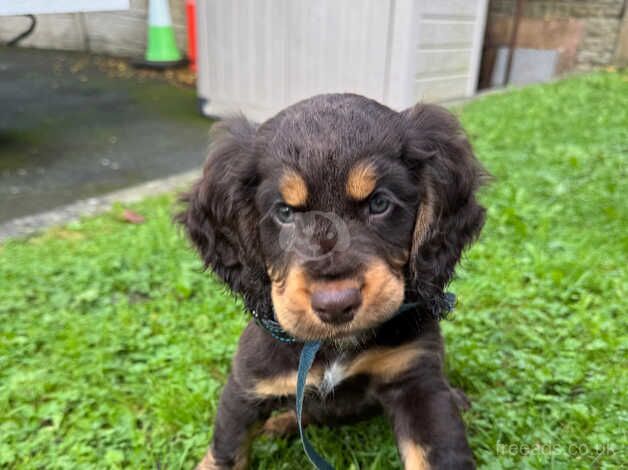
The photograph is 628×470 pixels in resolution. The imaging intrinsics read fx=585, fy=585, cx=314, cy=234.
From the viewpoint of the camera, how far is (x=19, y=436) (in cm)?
213

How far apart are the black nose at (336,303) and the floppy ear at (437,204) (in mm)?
360

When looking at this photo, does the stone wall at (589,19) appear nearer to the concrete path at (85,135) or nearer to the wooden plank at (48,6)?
the concrete path at (85,135)

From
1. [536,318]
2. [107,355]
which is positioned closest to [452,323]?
[536,318]

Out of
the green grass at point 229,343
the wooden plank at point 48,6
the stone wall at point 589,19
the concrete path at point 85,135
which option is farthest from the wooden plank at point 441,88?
the wooden plank at point 48,6

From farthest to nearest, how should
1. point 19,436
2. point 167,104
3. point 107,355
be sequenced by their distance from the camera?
point 167,104 → point 107,355 → point 19,436

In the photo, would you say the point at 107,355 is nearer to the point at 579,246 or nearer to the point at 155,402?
the point at 155,402

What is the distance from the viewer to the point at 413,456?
63.1 inches

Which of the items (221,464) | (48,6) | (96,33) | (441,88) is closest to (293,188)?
(221,464)

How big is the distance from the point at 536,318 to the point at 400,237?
4.24ft

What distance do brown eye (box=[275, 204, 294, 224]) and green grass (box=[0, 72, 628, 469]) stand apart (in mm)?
831

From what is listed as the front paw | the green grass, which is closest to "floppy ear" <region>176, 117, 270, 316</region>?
the front paw

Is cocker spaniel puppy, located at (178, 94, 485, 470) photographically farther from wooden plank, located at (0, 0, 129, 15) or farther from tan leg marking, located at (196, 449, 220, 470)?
wooden plank, located at (0, 0, 129, 15)

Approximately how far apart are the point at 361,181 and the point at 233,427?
2.83 feet

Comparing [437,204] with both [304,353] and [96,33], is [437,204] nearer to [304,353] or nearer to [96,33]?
[304,353]
